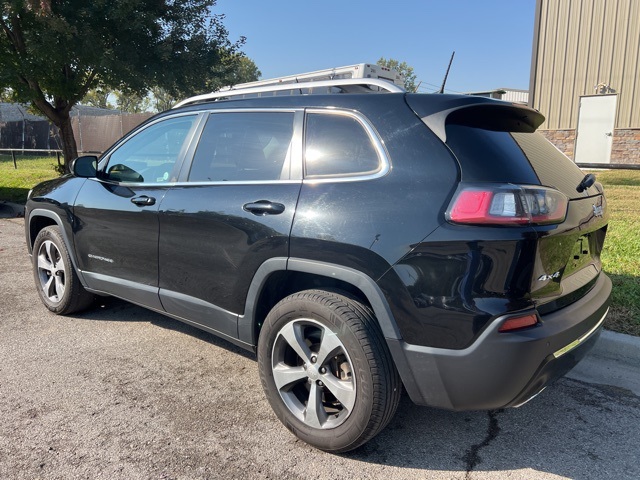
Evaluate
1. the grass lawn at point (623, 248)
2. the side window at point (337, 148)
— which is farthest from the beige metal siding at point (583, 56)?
the side window at point (337, 148)

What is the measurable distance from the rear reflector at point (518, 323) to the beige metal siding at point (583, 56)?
1557 cm

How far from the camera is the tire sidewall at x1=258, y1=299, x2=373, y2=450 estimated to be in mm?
2410

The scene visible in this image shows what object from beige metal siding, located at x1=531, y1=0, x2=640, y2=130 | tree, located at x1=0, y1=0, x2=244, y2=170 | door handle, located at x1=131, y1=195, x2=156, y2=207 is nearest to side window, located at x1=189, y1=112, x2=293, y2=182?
door handle, located at x1=131, y1=195, x2=156, y2=207

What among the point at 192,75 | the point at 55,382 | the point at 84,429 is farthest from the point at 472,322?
the point at 192,75

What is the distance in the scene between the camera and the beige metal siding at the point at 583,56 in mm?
14664

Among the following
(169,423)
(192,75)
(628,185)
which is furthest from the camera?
(192,75)

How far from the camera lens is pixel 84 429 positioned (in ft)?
9.26

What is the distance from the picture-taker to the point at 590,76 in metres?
15.4

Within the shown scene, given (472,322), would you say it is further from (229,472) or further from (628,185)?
(628,185)

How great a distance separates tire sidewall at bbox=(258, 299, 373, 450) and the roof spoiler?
1020 millimetres

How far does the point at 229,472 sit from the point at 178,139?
7.28 feet

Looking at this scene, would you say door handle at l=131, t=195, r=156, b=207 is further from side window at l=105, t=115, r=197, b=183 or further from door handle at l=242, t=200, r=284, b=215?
door handle at l=242, t=200, r=284, b=215

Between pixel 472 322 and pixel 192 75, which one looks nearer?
→ pixel 472 322

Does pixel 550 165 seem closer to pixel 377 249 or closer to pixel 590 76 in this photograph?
pixel 377 249
